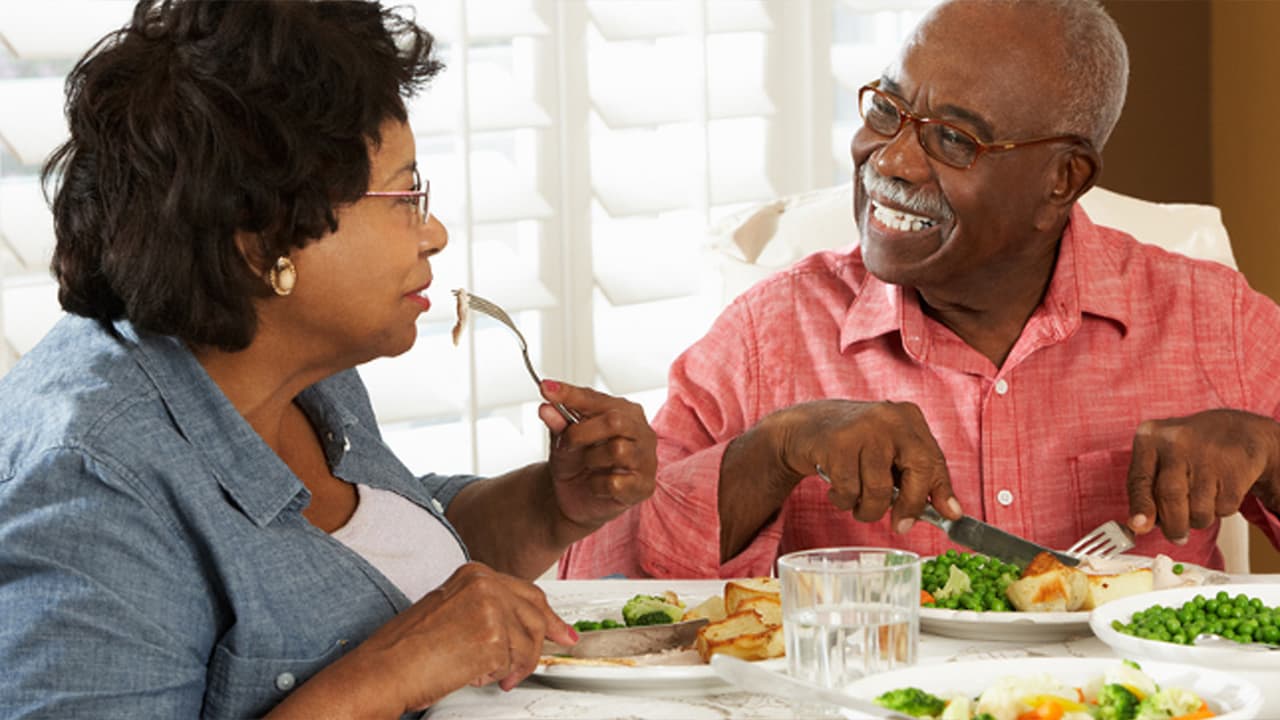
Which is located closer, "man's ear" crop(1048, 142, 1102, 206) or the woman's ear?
the woman's ear

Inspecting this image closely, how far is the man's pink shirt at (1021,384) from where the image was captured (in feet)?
6.45

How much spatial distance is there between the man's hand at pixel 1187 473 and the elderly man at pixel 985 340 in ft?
0.43

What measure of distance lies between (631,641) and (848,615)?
0.90ft

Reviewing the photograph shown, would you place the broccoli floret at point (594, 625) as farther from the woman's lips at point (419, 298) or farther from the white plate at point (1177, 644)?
the white plate at point (1177, 644)

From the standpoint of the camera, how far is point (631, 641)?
1.41m

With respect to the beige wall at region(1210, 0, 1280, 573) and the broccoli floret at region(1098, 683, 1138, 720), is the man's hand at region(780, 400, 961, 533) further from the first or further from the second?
the beige wall at region(1210, 0, 1280, 573)

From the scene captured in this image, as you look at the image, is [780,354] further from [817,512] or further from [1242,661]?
[1242,661]

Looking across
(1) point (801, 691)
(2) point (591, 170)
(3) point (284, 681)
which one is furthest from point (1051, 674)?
(2) point (591, 170)

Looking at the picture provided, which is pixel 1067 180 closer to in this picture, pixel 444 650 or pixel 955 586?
pixel 955 586

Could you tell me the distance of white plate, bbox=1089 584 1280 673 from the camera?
3.90ft

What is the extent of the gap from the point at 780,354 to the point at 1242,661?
97 cm

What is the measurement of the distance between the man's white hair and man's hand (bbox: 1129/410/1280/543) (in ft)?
1.48

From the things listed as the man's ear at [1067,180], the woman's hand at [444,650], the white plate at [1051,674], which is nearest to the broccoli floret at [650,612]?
the woman's hand at [444,650]

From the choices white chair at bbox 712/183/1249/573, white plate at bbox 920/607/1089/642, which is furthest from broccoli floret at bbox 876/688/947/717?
white chair at bbox 712/183/1249/573
